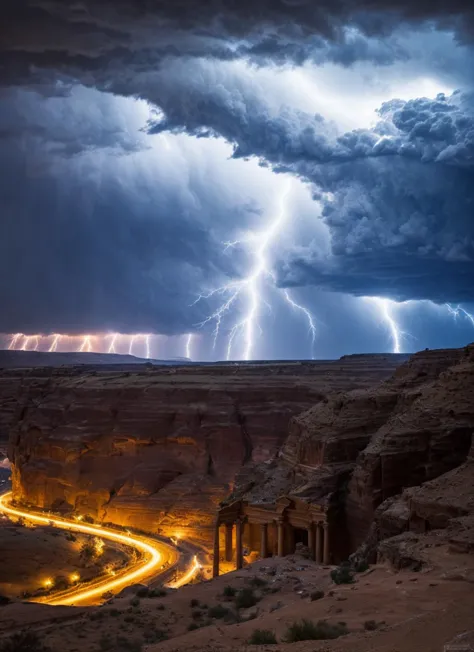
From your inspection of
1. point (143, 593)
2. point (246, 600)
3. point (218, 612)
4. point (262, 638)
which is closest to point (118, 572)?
point (143, 593)

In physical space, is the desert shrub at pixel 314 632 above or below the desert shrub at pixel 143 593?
above

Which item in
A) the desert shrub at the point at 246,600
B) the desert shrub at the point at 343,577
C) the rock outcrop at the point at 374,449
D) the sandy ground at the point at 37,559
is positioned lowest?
the sandy ground at the point at 37,559

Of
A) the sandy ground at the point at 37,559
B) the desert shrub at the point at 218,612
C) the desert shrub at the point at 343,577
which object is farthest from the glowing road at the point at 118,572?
the desert shrub at the point at 343,577

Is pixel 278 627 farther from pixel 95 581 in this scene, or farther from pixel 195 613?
pixel 95 581

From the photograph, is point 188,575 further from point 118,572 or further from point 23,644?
point 23,644

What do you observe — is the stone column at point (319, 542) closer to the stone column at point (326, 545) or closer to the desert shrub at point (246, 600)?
the stone column at point (326, 545)

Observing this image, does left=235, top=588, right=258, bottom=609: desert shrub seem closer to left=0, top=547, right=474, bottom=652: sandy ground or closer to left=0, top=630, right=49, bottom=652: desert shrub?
left=0, top=547, right=474, bottom=652: sandy ground

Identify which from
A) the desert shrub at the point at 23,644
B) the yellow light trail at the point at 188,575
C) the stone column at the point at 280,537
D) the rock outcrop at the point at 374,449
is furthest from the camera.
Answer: the yellow light trail at the point at 188,575
